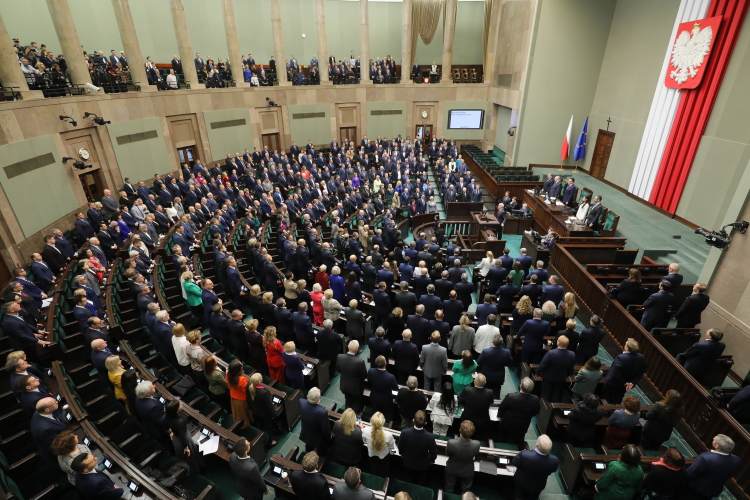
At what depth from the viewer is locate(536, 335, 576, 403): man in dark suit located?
16.1 ft

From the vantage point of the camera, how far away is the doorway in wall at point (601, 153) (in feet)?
48.3

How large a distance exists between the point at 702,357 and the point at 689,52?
9.86 metres

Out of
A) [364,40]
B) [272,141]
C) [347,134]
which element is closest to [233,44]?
[272,141]

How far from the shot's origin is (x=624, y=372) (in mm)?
4867

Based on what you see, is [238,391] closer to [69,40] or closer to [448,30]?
[69,40]

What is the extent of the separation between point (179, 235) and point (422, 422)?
7.77m

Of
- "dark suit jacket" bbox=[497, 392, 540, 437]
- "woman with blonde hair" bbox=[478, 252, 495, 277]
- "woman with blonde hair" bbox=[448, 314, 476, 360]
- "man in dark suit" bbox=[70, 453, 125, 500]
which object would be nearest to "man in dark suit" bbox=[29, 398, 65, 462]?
"man in dark suit" bbox=[70, 453, 125, 500]

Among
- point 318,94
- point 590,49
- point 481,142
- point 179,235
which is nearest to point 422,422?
point 179,235

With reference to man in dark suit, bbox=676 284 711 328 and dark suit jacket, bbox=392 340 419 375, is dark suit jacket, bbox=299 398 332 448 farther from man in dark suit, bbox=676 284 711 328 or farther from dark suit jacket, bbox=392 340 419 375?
man in dark suit, bbox=676 284 711 328

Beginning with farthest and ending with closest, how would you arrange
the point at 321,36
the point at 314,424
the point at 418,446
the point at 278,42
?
the point at 321,36
the point at 278,42
the point at 314,424
the point at 418,446

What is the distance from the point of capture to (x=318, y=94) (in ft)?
67.4

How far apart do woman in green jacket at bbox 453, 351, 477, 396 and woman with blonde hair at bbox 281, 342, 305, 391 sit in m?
2.11

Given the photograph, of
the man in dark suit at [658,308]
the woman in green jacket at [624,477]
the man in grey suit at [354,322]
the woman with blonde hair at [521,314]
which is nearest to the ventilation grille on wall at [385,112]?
the man in grey suit at [354,322]

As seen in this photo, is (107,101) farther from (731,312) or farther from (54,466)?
(731,312)
